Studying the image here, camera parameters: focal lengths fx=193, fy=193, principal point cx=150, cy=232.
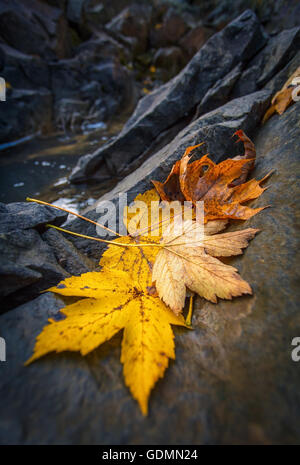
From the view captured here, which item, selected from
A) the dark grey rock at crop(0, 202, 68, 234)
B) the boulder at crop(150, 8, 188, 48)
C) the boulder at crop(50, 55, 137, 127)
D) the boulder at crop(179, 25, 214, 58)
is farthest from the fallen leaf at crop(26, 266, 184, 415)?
the boulder at crop(150, 8, 188, 48)

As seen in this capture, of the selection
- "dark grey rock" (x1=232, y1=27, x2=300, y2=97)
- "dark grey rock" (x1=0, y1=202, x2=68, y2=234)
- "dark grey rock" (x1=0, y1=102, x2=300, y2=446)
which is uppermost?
"dark grey rock" (x1=232, y1=27, x2=300, y2=97)

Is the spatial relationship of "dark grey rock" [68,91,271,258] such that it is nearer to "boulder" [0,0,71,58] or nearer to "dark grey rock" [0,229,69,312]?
"dark grey rock" [0,229,69,312]

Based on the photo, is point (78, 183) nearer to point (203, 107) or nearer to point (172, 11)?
point (203, 107)

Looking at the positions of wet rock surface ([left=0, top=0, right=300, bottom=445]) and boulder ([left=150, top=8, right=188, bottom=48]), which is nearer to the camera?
wet rock surface ([left=0, top=0, right=300, bottom=445])

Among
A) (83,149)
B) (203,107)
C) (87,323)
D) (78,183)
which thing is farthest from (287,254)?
(83,149)

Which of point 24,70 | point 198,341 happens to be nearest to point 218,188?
point 198,341

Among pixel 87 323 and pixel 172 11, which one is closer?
pixel 87 323

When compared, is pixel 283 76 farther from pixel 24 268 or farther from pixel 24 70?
pixel 24 70
